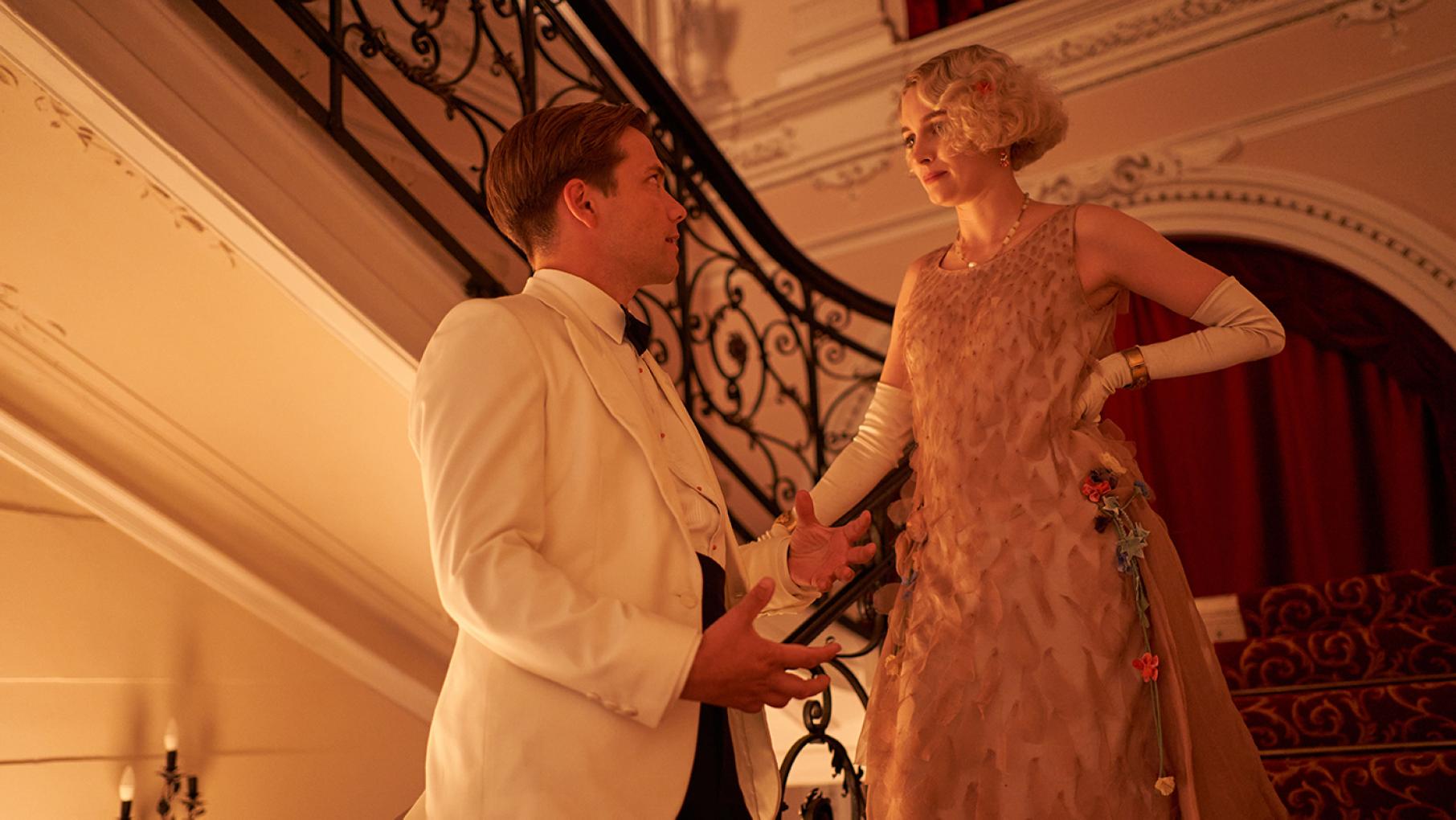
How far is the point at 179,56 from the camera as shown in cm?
237

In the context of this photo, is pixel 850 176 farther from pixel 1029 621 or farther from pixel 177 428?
pixel 1029 621

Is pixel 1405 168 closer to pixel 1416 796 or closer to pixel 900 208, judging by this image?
pixel 900 208

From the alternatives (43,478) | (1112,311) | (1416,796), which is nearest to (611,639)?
(1112,311)

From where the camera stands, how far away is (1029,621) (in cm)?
200

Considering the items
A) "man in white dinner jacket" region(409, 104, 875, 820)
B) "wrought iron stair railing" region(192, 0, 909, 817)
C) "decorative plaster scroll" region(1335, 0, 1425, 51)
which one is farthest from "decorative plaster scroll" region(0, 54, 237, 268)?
"decorative plaster scroll" region(1335, 0, 1425, 51)

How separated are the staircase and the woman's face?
5.76 feet

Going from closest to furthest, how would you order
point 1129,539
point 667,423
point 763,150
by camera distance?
point 667,423 → point 1129,539 → point 763,150

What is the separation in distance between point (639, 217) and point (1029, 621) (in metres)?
0.95

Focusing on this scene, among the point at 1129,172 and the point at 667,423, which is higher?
the point at 1129,172

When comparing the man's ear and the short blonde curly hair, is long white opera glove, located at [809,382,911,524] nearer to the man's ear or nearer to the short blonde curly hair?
the short blonde curly hair

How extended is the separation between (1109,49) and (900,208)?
1312mm

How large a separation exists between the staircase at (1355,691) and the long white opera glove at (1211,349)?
4.55ft

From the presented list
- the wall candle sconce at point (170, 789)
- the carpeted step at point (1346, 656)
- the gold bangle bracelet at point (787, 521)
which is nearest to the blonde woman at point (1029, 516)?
the gold bangle bracelet at point (787, 521)

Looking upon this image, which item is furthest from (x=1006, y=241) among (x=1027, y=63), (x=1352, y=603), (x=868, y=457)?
(x=1027, y=63)
